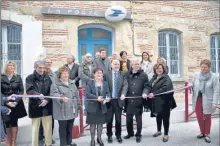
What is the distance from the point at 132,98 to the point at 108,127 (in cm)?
81

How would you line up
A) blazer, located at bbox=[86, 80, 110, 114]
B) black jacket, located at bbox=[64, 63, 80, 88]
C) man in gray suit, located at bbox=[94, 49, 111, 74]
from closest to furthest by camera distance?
blazer, located at bbox=[86, 80, 110, 114] < man in gray suit, located at bbox=[94, 49, 111, 74] < black jacket, located at bbox=[64, 63, 80, 88]

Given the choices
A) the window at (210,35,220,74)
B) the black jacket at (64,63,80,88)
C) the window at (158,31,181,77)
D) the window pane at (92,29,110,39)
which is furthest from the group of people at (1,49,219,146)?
the window at (210,35,220,74)

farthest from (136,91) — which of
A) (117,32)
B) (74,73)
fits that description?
(117,32)

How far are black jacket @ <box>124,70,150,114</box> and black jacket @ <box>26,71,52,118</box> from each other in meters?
1.66

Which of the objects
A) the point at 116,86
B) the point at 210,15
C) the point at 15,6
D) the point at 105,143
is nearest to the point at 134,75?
the point at 116,86

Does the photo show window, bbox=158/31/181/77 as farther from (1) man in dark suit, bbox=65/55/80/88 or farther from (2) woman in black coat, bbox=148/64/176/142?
(2) woman in black coat, bbox=148/64/176/142

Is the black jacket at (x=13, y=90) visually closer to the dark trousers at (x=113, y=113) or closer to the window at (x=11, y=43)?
the dark trousers at (x=113, y=113)

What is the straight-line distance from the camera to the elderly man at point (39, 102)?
548 centimetres

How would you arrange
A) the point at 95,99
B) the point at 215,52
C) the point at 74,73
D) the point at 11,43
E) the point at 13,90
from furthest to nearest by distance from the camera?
the point at 215,52, the point at 11,43, the point at 74,73, the point at 95,99, the point at 13,90

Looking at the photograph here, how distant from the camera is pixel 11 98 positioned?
5367 millimetres

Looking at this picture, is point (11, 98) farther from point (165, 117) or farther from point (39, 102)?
point (165, 117)

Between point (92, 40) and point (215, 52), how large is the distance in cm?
580

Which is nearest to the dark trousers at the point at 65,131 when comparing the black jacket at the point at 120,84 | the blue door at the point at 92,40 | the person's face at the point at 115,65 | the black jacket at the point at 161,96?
the black jacket at the point at 120,84

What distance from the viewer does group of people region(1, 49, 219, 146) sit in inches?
217
